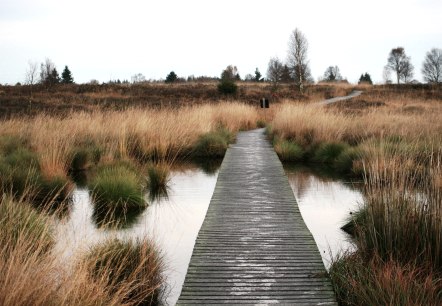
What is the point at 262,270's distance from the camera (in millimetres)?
4047

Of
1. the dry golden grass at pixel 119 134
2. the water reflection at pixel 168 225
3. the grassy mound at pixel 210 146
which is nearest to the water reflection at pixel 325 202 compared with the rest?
the water reflection at pixel 168 225

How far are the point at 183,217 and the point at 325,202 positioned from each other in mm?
2232

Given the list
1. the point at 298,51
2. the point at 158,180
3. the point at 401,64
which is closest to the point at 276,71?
the point at 298,51

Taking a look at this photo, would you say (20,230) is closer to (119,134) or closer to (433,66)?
(119,134)

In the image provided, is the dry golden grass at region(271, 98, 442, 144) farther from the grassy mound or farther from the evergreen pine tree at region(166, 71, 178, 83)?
the evergreen pine tree at region(166, 71, 178, 83)

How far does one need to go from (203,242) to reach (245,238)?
1.44 ft

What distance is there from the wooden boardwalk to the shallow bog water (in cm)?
28

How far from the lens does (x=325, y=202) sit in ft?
24.0

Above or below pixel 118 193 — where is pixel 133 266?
below

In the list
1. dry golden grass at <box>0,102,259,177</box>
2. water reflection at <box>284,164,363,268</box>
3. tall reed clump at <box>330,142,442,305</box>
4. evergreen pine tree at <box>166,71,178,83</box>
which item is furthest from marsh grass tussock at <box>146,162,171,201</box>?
evergreen pine tree at <box>166,71,178,83</box>

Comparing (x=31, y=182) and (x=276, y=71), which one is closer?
(x=31, y=182)

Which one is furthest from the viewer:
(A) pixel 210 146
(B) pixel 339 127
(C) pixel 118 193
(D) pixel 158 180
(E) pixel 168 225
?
(B) pixel 339 127

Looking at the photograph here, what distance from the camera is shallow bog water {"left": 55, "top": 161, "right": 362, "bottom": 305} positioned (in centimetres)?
448

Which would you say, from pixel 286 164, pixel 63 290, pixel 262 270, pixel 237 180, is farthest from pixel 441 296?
pixel 286 164
